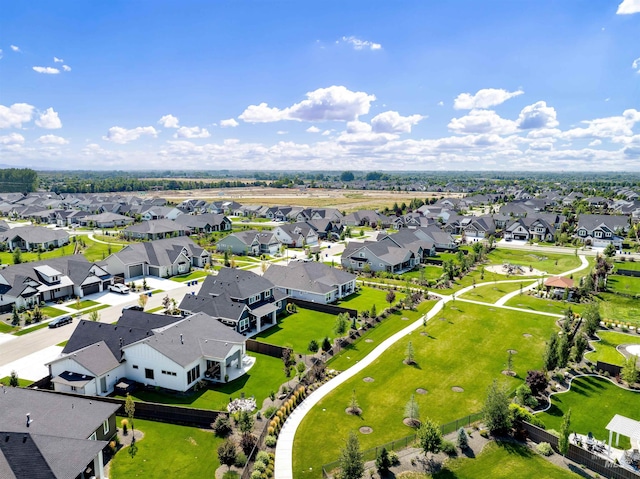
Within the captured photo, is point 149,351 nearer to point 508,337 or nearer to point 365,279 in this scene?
point 508,337

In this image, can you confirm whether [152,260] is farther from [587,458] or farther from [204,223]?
[587,458]

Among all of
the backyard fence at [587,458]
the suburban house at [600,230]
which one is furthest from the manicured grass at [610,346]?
the suburban house at [600,230]

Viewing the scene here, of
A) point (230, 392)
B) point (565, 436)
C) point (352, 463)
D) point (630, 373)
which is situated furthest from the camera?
point (630, 373)

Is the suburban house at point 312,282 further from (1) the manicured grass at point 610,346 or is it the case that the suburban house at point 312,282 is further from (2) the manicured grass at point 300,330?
(1) the manicured grass at point 610,346

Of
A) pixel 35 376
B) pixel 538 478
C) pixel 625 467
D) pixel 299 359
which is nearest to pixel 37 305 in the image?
pixel 35 376

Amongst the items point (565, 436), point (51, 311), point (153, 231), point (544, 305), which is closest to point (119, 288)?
point (51, 311)

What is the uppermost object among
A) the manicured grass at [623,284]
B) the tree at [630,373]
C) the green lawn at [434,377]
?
the tree at [630,373]
